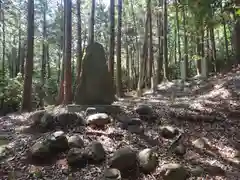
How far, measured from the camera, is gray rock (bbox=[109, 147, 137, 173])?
6.32 m

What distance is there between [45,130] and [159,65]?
1553cm

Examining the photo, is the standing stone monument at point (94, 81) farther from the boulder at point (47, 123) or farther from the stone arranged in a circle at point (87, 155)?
the stone arranged in a circle at point (87, 155)

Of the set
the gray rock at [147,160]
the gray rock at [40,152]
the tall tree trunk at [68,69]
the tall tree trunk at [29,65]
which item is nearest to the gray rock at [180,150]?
the gray rock at [147,160]

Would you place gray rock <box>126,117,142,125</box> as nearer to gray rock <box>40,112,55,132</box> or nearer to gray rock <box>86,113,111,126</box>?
gray rock <box>86,113,111,126</box>

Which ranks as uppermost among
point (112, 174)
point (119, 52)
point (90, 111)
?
point (119, 52)

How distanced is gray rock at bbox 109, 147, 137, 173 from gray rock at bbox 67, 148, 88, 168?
551mm

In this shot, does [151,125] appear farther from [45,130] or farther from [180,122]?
[45,130]

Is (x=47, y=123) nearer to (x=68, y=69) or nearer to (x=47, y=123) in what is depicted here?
(x=47, y=123)

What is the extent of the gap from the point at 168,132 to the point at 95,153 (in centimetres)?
250

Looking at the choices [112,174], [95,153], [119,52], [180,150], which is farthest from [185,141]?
[119,52]

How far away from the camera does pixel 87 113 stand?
896 centimetres

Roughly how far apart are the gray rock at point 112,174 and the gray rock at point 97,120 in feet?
7.18

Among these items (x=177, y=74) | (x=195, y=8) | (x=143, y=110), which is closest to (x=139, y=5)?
(x=177, y=74)

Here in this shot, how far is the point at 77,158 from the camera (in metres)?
6.32
